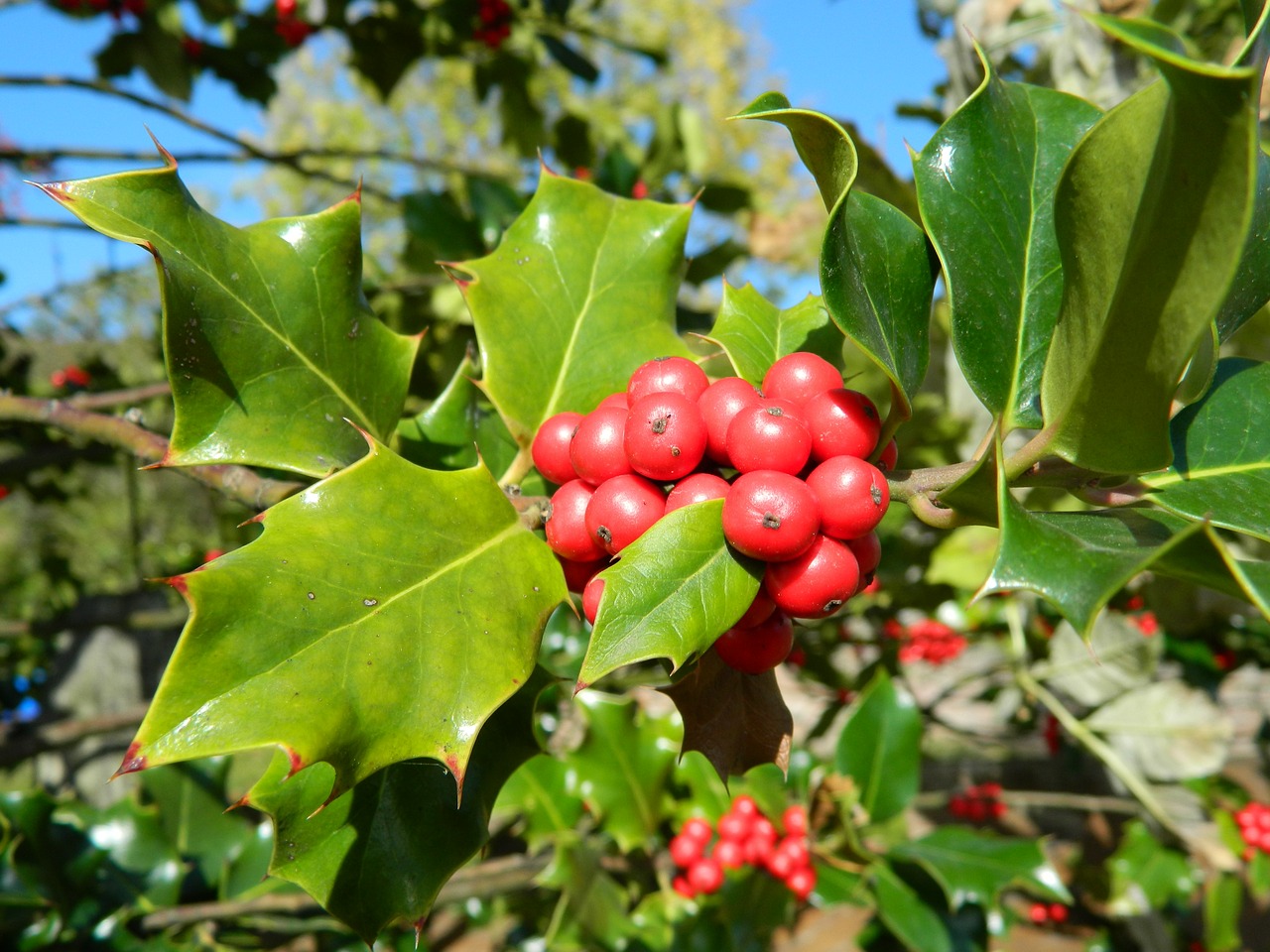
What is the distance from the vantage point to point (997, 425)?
91 centimetres

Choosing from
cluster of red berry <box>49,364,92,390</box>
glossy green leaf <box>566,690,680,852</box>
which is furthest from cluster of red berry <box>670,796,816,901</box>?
cluster of red berry <box>49,364,92,390</box>

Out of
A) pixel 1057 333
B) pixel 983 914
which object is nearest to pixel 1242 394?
pixel 1057 333

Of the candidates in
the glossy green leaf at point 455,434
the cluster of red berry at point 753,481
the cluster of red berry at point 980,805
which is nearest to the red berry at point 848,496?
the cluster of red berry at point 753,481

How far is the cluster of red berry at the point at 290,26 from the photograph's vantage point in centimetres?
389

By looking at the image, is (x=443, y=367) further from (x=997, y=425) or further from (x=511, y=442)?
(x=997, y=425)

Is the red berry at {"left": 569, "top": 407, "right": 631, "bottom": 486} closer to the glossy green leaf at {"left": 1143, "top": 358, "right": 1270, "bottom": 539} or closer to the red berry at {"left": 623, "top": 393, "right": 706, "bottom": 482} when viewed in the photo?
the red berry at {"left": 623, "top": 393, "right": 706, "bottom": 482}

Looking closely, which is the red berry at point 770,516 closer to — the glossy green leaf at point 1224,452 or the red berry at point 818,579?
the red berry at point 818,579

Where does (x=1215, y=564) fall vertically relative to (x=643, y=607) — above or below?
above

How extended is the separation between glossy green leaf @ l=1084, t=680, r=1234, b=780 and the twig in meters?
3.81

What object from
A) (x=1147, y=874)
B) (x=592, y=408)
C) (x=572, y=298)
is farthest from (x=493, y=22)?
(x=1147, y=874)

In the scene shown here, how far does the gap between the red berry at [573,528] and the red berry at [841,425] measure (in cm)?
27

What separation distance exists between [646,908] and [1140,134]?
2570 mm

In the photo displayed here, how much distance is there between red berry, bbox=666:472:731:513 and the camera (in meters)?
0.94

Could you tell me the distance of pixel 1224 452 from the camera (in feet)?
3.16
